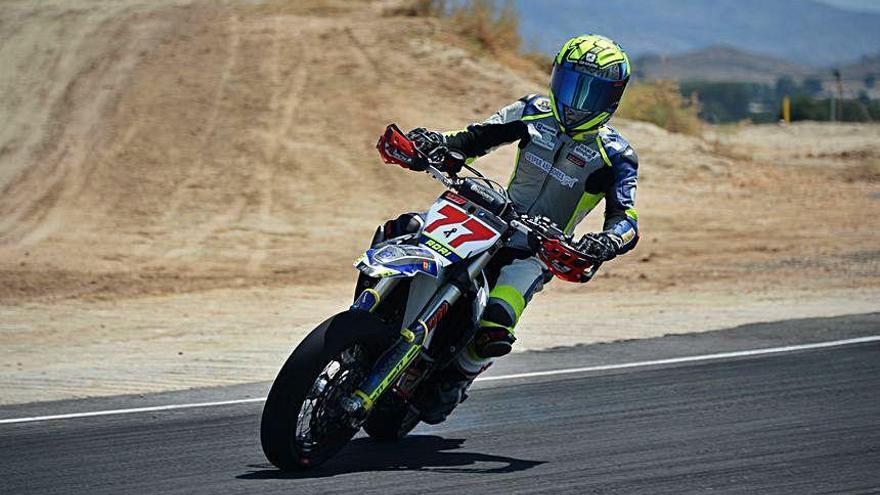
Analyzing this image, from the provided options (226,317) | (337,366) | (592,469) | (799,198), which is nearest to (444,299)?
(337,366)

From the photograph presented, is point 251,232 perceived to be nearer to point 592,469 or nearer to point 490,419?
point 490,419

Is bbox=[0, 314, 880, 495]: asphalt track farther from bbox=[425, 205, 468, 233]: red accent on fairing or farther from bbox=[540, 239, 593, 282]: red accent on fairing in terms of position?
bbox=[425, 205, 468, 233]: red accent on fairing

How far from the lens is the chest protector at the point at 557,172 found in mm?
7719

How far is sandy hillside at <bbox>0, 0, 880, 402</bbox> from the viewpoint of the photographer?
521 inches

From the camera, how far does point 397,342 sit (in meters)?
6.67

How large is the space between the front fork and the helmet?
1058mm

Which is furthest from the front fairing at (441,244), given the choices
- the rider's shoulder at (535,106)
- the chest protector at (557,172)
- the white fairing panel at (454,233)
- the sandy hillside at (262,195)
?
the sandy hillside at (262,195)

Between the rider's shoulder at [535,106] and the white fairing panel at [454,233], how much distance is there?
1062mm

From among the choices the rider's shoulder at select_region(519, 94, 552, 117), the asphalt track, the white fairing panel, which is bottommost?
the asphalt track

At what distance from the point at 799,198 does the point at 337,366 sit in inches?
731

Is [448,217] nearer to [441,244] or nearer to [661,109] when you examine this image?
[441,244]

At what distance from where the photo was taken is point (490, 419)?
848cm

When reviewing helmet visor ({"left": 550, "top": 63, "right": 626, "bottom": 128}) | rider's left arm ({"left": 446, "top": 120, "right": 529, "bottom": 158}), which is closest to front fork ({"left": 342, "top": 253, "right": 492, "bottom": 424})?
helmet visor ({"left": 550, "top": 63, "right": 626, "bottom": 128})

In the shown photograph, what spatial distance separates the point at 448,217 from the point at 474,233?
0.17 metres
